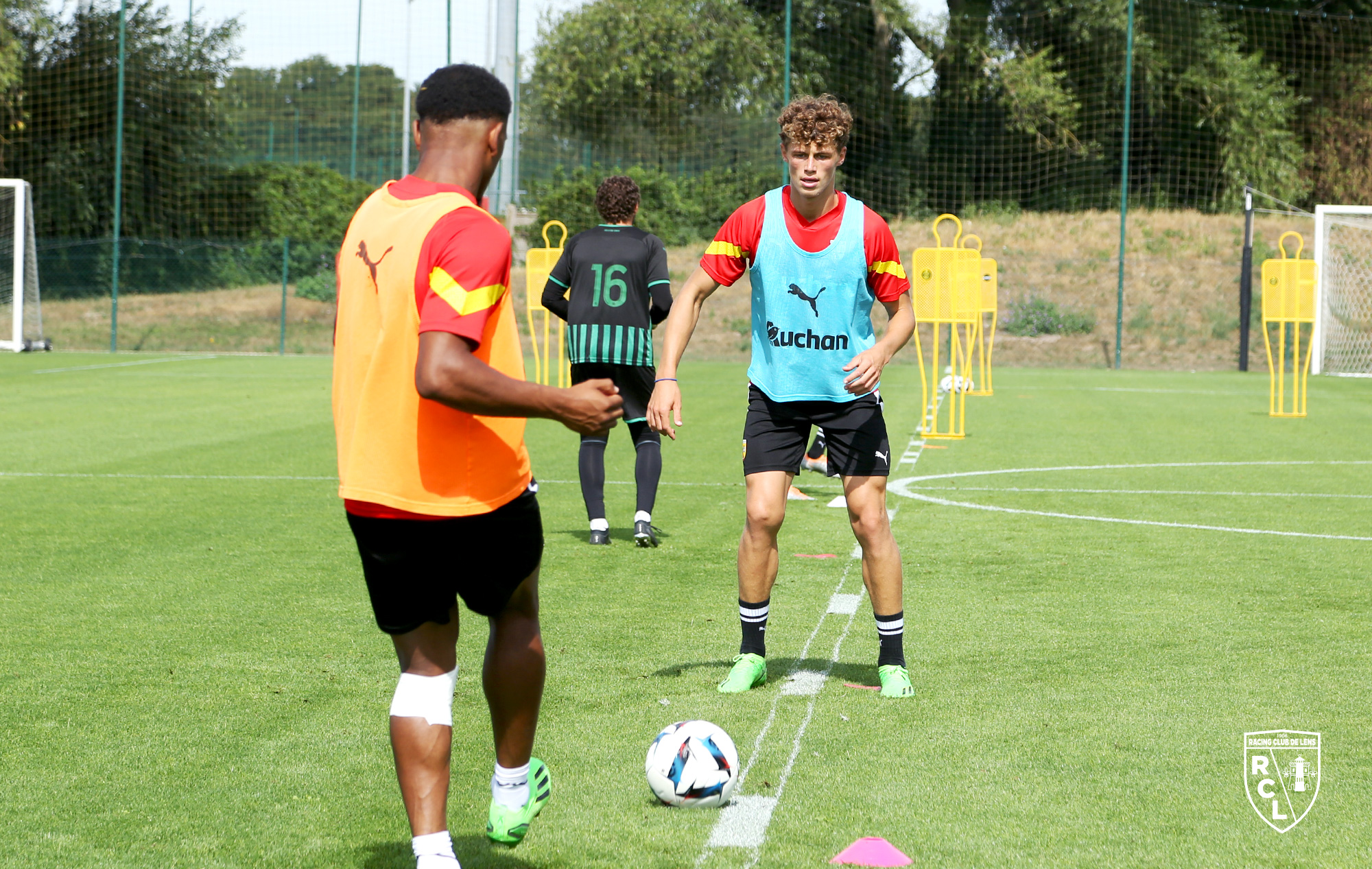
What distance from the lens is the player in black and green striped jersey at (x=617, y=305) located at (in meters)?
7.57

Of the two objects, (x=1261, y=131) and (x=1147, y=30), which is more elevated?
(x=1147, y=30)

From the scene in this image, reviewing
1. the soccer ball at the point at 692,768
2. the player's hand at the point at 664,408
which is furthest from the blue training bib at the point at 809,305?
the soccer ball at the point at 692,768

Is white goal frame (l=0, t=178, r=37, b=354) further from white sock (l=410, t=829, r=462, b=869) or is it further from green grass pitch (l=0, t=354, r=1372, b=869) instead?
white sock (l=410, t=829, r=462, b=869)

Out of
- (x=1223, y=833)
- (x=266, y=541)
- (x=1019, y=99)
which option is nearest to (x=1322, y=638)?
(x=1223, y=833)

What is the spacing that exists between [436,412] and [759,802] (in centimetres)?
144

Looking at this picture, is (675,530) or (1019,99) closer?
(675,530)

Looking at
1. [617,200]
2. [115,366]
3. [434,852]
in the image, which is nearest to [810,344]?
[434,852]

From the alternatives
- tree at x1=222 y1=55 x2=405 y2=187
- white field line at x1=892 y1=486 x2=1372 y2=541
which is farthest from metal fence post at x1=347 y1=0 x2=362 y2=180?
white field line at x1=892 y1=486 x2=1372 y2=541

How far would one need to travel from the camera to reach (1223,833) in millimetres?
3424

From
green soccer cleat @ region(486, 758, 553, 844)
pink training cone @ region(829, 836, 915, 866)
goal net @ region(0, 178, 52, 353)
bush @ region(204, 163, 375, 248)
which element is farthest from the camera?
bush @ region(204, 163, 375, 248)

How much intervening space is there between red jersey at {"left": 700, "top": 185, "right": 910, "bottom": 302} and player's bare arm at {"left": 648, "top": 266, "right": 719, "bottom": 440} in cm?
8

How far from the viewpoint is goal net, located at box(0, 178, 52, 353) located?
26.1m

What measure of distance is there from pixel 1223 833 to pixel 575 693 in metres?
2.11

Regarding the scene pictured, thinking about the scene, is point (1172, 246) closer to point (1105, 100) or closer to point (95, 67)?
point (1105, 100)
